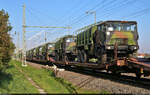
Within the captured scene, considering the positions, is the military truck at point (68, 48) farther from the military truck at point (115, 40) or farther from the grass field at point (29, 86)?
the grass field at point (29, 86)

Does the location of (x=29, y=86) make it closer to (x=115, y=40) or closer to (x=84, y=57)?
(x=115, y=40)

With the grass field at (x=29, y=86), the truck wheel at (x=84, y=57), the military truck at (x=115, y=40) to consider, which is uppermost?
the military truck at (x=115, y=40)

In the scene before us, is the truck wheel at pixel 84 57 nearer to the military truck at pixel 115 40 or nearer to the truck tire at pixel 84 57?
the truck tire at pixel 84 57

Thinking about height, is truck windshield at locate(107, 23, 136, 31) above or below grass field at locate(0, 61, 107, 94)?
above

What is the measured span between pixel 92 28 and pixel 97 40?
2.03 metres

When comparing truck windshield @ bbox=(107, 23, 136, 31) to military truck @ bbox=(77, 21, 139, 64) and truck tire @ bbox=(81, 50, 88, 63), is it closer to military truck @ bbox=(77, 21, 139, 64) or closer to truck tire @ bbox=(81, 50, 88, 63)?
military truck @ bbox=(77, 21, 139, 64)

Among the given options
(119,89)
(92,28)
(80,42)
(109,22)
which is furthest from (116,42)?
(80,42)

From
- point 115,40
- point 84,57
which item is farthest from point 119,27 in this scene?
point 84,57

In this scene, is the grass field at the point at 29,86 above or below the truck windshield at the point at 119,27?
below

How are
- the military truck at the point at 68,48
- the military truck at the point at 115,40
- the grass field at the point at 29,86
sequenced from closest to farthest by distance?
the grass field at the point at 29,86
the military truck at the point at 115,40
the military truck at the point at 68,48

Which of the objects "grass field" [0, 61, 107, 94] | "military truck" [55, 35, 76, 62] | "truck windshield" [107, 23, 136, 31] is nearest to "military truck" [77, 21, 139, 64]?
"truck windshield" [107, 23, 136, 31]

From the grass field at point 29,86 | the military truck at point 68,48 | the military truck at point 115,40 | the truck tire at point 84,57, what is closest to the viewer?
the grass field at point 29,86

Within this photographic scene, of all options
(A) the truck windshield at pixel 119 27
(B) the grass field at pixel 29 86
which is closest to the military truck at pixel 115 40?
(A) the truck windshield at pixel 119 27

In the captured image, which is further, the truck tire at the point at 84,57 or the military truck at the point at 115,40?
the truck tire at the point at 84,57
